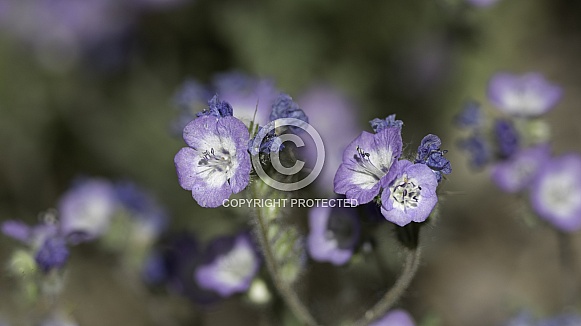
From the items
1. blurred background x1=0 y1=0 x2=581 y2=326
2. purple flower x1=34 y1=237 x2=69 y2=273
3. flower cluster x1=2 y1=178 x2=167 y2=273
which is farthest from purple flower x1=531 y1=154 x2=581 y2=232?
purple flower x1=34 y1=237 x2=69 y2=273

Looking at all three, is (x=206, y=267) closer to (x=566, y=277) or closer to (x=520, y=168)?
(x=520, y=168)

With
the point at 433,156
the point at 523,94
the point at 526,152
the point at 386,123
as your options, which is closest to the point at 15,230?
the point at 386,123

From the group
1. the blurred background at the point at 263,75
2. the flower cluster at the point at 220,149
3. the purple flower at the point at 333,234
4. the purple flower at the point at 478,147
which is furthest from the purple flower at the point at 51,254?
the purple flower at the point at 478,147

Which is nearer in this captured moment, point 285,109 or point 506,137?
point 285,109

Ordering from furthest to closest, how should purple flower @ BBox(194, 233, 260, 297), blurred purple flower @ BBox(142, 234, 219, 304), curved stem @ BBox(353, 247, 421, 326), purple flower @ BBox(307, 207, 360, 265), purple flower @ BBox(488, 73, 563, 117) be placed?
1. purple flower @ BBox(488, 73, 563, 117)
2. blurred purple flower @ BBox(142, 234, 219, 304)
3. purple flower @ BBox(194, 233, 260, 297)
4. purple flower @ BBox(307, 207, 360, 265)
5. curved stem @ BBox(353, 247, 421, 326)

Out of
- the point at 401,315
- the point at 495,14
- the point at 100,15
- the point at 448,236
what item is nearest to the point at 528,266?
the point at 448,236

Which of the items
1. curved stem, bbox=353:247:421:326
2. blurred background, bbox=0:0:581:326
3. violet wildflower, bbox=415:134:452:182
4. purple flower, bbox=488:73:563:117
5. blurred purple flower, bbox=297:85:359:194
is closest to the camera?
violet wildflower, bbox=415:134:452:182

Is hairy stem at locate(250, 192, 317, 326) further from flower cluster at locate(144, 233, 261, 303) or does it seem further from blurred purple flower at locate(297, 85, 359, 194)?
blurred purple flower at locate(297, 85, 359, 194)

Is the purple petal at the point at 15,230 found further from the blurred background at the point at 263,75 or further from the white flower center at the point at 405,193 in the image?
the blurred background at the point at 263,75
